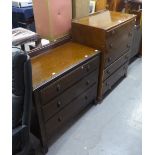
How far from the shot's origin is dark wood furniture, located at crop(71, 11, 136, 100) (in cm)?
183

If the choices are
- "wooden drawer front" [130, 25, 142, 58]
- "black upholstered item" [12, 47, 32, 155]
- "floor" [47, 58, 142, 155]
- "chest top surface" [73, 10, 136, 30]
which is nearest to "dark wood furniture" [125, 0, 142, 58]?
"wooden drawer front" [130, 25, 142, 58]

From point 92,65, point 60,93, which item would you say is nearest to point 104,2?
point 92,65

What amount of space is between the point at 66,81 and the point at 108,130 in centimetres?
69

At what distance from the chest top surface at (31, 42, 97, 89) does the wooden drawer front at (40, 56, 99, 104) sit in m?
0.05

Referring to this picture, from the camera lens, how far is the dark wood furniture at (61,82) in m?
1.39

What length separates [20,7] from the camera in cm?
227

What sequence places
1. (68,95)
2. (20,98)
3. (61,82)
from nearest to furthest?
1. (20,98)
2. (61,82)
3. (68,95)

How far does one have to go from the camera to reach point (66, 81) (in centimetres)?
154

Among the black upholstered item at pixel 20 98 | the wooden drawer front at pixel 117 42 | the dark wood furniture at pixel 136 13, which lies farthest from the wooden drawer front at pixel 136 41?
the black upholstered item at pixel 20 98

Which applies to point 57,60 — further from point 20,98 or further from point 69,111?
point 20,98

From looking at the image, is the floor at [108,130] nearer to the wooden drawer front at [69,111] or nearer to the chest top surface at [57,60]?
the wooden drawer front at [69,111]

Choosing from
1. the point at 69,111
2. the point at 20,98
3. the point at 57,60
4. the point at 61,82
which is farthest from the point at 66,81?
the point at 20,98
